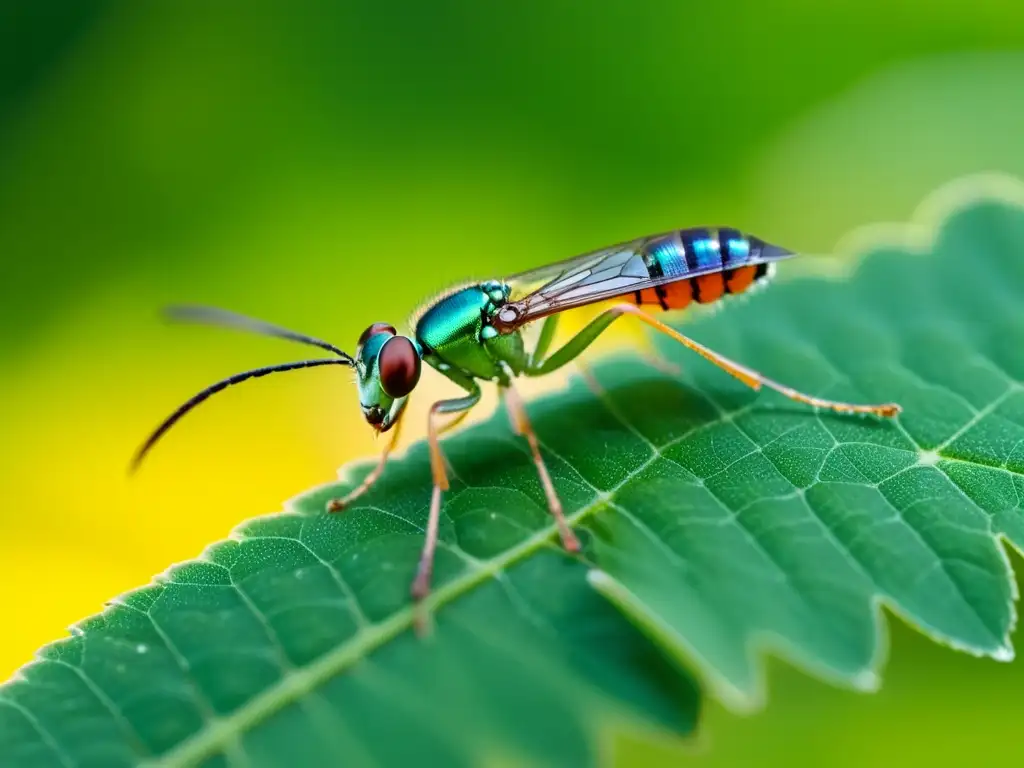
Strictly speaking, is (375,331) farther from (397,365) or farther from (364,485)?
(364,485)

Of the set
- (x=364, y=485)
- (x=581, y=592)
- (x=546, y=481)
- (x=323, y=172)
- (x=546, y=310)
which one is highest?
(x=323, y=172)

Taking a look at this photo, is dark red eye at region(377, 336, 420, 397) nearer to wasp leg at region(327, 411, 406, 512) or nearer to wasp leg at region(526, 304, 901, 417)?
wasp leg at region(327, 411, 406, 512)

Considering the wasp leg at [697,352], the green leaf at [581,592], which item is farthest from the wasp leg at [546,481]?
the wasp leg at [697,352]

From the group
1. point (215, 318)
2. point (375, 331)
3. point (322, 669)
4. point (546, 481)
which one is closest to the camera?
point (322, 669)

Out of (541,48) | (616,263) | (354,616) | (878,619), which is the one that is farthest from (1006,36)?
(354,616)

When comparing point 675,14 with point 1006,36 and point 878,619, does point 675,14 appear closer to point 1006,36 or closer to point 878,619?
point 1006,36

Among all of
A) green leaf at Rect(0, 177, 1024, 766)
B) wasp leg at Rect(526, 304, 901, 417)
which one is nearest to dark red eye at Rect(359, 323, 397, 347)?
green leaf at Rect(0, 177, 1024, 766)

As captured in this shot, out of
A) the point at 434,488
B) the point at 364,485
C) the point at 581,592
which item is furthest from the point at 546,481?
the point at 364,485
